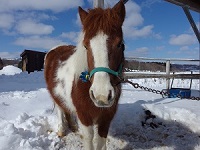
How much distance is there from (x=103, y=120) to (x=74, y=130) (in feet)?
4.75

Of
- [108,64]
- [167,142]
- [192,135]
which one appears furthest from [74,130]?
[108,64]

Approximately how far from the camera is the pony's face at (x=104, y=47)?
199 cm

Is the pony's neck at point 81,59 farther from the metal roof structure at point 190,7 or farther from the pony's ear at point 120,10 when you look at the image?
the metal roof structure at point 190,7

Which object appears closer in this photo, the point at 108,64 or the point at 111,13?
the point at 108,64

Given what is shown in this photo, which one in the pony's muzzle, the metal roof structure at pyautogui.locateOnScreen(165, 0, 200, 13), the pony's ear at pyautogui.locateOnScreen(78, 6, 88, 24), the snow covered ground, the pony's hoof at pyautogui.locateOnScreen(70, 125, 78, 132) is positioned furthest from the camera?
the metal roof structure at pyautogui.locateOnScreen(165, 0, 200, 13)

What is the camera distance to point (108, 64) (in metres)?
2.12

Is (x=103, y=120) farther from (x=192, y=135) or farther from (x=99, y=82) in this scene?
(x=192, y=135)

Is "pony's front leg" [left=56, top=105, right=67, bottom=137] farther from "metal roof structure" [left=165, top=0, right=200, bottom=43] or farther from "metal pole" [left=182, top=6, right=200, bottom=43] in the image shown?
"metal pole" [left=182, top=6, right=200, bottom=43]

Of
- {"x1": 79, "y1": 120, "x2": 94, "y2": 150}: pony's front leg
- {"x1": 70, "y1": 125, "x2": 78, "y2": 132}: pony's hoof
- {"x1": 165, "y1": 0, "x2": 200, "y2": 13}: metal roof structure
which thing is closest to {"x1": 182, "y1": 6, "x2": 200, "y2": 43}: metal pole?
{"x1": 165, "y1": 0, "x2": 200, "y2": 13}: metal roof structure

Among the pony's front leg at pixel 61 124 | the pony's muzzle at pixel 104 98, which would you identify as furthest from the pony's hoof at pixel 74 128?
the pony's muzzle at pixel 104 98

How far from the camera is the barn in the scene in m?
21.9

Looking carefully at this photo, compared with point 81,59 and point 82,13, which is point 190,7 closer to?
point 82,13

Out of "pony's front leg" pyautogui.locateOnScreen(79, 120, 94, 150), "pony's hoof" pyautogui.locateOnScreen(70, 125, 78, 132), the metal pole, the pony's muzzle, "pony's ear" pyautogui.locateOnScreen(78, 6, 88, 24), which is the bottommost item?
"pony's hoof" pyautogui.locateOnScreen(70, 125, 78, 132)

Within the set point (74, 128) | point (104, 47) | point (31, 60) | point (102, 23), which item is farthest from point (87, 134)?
point (31, 60)
